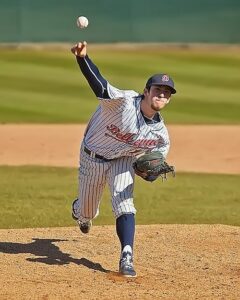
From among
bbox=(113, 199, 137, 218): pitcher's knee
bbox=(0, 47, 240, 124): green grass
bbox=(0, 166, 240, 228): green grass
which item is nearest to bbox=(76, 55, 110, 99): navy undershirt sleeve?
bbox=(113, 199, 137, 218): pitcher's knee

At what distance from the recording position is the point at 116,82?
19156 mm

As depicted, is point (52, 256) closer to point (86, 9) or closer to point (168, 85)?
point (168, 85)

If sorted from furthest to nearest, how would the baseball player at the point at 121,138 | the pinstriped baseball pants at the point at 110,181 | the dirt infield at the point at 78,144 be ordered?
the dirt infield at the point at 78,144, the pinstriped baseball pants at the point at 110,181, the baseball player at the point at 121,138

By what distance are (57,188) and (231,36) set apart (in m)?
16.8

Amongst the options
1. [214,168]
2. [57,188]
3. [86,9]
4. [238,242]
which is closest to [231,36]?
[86,9]

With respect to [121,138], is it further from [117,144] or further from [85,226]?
[85,226]

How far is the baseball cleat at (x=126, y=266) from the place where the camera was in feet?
19.9

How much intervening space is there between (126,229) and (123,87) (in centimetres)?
1237

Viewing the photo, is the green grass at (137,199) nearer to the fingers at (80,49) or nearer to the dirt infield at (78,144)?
the dirt infield at (78,144)

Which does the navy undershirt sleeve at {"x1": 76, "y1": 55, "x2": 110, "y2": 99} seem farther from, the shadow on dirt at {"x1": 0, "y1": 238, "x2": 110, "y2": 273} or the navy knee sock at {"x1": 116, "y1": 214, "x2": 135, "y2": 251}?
the shadow on dirt at {"x1": 0, "y1": 238, "x2": 110, "y2": 273}

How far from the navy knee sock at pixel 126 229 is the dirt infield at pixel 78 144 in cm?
583

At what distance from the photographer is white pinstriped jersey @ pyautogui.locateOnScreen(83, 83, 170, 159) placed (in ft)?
20.3

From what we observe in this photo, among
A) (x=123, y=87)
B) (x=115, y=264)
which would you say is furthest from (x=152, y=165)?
(x=123, y=87)

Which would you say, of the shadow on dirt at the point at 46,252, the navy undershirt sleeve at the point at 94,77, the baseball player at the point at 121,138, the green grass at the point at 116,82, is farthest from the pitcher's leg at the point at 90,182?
the green grass at the point at 116,82
